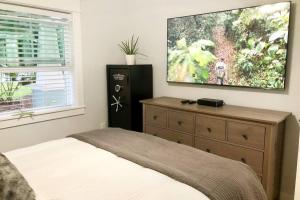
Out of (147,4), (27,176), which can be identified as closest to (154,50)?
(147,4)

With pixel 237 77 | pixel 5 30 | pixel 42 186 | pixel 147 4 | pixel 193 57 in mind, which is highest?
pixel 147 4

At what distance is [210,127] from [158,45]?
4.76 feet

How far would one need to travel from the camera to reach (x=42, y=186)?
1324 mm

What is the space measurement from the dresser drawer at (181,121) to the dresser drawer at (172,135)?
0.20 feet

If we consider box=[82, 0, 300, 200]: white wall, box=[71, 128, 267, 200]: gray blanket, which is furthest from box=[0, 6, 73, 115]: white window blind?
box=[71, 128, 267, 200]: gray blanket

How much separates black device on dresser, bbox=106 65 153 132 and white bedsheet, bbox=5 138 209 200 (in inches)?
56.7

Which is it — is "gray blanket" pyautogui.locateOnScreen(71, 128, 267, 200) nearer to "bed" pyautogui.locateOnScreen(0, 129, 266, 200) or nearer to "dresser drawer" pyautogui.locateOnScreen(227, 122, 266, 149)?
"bed" pyautogui.locateOnScreen(0, 129, 266, 200)

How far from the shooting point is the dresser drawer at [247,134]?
2119 millimetres

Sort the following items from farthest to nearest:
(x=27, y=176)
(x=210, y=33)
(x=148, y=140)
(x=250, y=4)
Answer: (x=210, y=33) < (x=250, y=4) < (x=148, y=140) < (x=27, y=176)

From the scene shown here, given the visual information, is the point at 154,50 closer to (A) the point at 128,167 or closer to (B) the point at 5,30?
Answer: (B) the point at 5,30

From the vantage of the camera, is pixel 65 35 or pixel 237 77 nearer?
pixel 237 77

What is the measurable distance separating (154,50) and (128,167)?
2200 mm

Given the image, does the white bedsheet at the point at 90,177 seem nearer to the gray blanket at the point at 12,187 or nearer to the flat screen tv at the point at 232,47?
the gray blanket at the point at 12,187

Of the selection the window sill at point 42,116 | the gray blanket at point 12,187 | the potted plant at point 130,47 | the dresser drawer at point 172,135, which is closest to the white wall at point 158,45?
the potted plant at point 130,47
